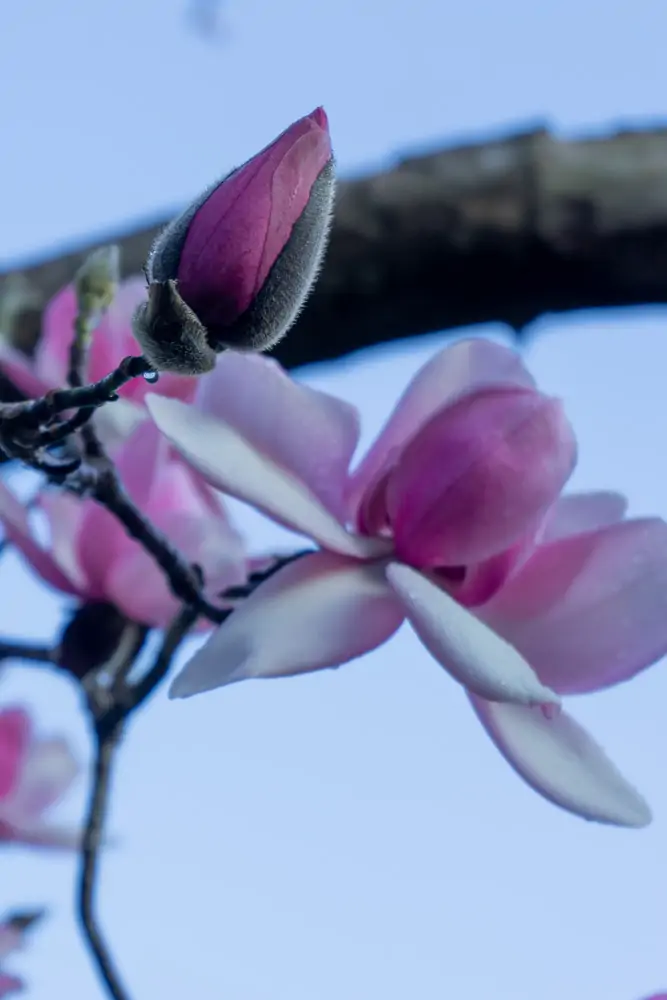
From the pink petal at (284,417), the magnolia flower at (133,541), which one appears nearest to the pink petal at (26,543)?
the magnolia flower at (133,541)

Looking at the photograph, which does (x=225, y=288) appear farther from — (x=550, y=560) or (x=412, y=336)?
(x=412, y=336)

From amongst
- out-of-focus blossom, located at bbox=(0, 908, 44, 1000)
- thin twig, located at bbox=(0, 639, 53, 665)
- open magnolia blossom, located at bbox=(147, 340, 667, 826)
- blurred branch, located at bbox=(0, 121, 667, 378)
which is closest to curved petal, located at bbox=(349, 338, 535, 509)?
open magnolia blossom, located at bbox=(147, 340, 667, 826)

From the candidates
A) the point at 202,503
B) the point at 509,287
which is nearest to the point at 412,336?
the point at 509,287

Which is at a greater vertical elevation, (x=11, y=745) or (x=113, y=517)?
(x=113, y=517)

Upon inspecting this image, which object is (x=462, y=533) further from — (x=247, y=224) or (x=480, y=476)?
(x=247, y=224)

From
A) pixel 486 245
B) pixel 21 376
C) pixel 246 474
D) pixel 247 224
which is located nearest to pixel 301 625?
pixel 246 474
